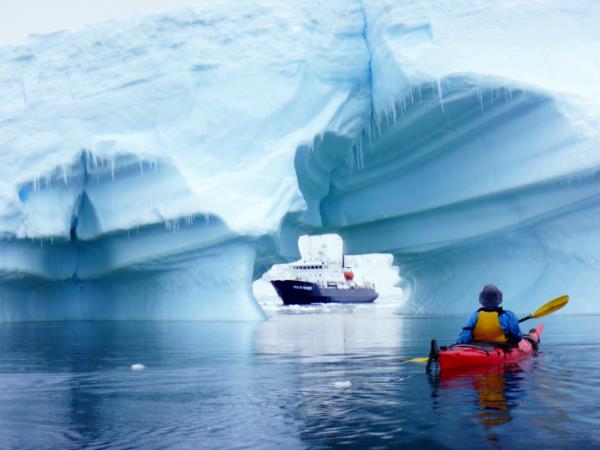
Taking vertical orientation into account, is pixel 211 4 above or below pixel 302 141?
above

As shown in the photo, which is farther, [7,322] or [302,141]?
[7,322]

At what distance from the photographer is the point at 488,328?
7.88m

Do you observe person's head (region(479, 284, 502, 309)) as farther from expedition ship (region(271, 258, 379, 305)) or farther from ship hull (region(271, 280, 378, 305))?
expedition ship (region(271, 258, 379, 305))

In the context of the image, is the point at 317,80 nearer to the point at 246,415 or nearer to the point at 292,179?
the point at 292,179

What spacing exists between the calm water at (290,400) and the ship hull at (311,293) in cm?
3484

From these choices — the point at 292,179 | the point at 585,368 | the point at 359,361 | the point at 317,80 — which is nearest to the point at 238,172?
the point at 292,179

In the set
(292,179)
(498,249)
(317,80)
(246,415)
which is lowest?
(246,415)

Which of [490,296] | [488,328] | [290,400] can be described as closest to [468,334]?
[488,328]

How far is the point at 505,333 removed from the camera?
7977 millimetres

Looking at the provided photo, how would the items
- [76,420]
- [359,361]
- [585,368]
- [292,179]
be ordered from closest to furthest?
1. [76,420]
2. [585,368]
3. [359,361]
4. [292,179]

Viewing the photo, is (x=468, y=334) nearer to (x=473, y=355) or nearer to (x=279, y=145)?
(x=473, y=355)

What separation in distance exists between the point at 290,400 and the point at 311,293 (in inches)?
1623

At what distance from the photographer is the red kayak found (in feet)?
23.9

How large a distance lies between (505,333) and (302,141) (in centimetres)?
1148
